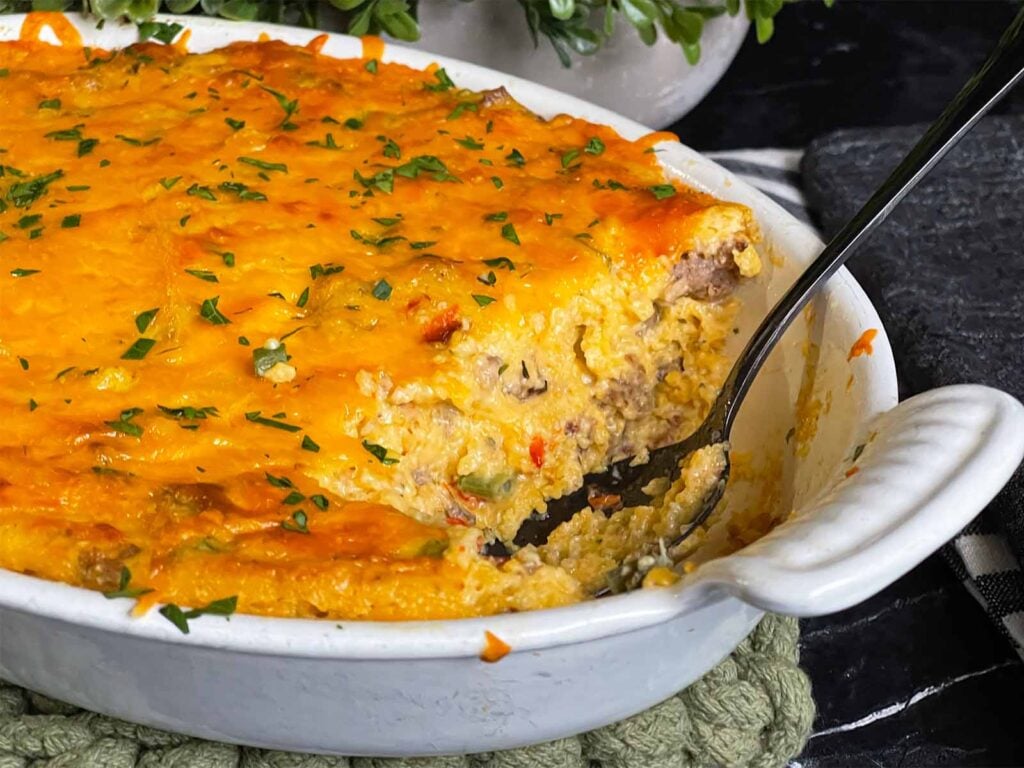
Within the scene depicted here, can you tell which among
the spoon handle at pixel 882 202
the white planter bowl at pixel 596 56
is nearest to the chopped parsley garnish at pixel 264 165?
the spoon handle at pixel 882 202

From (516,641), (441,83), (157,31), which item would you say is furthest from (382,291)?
(157,31)

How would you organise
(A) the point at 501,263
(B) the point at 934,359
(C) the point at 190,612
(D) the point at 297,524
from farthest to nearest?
(B) the point at 934,359 → (A) the point at 501,263 → (D) the point at 297,524 → (C) the point at 190,612

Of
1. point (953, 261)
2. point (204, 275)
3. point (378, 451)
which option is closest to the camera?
point (378, 451)

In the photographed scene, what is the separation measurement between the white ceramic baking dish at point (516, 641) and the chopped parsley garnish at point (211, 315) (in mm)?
521

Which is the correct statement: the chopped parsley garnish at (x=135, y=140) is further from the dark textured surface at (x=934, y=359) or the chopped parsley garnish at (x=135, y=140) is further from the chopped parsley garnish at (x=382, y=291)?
the dark textured surface at (x=934, y=359)

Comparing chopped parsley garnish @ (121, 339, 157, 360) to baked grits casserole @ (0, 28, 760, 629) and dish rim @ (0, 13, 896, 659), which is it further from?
dish rim @ (0, 13, 896, 659)

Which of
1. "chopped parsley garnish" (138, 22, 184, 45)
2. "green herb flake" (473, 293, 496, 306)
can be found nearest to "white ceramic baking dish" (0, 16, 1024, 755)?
"green herb flake" (473, 293, 496, 306)

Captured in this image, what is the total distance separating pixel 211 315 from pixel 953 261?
1734 millimetres

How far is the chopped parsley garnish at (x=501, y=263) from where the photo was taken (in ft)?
6.56

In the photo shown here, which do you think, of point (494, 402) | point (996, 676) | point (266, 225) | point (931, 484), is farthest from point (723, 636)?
point (266, 225)

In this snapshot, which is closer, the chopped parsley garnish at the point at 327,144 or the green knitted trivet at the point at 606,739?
the green knitted trivet at the point at 606,739

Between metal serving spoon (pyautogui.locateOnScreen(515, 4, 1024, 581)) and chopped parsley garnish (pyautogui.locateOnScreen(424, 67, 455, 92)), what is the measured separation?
88cm

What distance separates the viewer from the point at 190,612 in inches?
54.1

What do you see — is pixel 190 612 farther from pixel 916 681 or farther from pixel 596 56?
pixel 596 56
